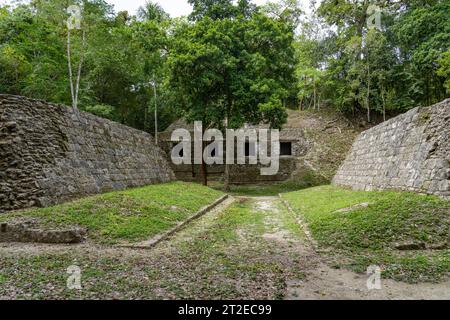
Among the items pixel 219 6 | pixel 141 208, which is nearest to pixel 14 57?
pixel 219 6

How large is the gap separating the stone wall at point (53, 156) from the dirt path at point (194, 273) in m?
2.34

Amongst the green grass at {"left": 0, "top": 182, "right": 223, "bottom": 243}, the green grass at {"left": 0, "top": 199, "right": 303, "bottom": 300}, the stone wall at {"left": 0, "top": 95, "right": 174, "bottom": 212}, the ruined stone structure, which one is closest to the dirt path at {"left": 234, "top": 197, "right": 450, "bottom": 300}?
the green grass at {"left": 0, "top": 199, "right": 303, "bottom": 300}

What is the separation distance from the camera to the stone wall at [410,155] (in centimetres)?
720

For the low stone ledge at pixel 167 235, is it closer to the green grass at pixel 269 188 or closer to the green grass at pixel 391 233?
the green grass at pixel 391 233

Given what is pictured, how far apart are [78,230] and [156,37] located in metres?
12.9

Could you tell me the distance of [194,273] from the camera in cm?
398

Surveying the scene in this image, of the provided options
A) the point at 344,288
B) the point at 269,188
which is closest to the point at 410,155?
the point at 344,288

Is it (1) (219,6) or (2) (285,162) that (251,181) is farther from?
(1) (219,6)

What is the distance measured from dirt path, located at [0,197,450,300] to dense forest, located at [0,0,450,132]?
31.8 feet

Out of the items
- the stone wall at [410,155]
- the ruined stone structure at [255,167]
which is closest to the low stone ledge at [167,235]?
the stone wall at [410,155]

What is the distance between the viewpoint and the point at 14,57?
15.9 metres

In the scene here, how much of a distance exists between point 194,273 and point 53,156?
20.0 ft

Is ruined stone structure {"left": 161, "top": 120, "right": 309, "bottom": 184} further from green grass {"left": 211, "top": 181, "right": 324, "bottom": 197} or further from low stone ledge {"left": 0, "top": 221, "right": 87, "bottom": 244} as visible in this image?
low stone ledge {"left": 0, "top": 221, "right": 87, "bottom": 244}
